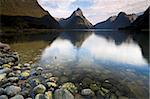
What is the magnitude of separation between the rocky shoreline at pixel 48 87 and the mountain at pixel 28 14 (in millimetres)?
61874

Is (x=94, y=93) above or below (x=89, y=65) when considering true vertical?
below

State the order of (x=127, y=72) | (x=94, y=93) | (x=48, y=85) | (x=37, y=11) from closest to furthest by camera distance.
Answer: (x=94, y=93) < (x=48, y=85) < (x=127, y=72) < (x=37, y=11)

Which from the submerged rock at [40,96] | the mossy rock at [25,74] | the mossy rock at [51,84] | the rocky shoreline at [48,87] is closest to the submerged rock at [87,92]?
the rocky shoreline at [48,87]

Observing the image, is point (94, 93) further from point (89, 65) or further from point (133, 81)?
point (89, 65)

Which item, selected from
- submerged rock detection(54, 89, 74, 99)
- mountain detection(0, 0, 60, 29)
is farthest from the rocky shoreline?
mountain detection(0, 0, 60, 29)

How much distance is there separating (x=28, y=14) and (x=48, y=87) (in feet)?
298

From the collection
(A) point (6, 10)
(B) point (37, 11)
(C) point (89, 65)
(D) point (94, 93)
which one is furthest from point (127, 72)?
(B) point (37, 11)

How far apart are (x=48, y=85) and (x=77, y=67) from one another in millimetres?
2650

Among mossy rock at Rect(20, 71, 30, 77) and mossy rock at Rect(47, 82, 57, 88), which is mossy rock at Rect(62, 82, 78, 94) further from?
Result: mossy rock at Rect(20, 71, 30, 77)

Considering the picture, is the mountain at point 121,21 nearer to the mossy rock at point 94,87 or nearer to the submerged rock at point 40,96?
the mossy rock at point 94,87

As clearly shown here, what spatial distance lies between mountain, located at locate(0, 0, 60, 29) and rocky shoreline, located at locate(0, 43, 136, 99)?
61.9 metres

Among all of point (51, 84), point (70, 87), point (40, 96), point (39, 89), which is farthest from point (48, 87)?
point (40, 96)

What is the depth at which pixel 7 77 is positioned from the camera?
6.35 m

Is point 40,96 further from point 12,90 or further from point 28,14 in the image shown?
point 28,14
